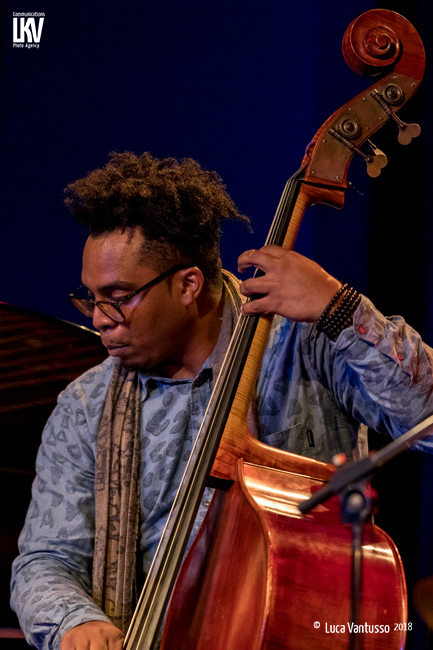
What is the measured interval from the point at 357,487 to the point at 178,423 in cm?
92

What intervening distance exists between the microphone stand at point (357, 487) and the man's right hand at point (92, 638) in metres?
0.65

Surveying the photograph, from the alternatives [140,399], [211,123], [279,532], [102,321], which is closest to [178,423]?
[140,399]

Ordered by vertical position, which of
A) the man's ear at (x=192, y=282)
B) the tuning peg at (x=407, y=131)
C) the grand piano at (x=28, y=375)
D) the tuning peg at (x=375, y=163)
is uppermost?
the tuning peg at (x=407, y=131)

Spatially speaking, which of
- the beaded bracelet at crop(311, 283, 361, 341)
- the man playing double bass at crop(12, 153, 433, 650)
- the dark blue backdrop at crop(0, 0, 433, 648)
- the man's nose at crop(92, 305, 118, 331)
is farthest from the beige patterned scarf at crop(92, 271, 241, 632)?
the dark blue backdrop at crop(0, 0, 433, 648)

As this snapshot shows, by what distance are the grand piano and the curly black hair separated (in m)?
0.41

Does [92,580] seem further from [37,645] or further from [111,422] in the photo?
[111,422]

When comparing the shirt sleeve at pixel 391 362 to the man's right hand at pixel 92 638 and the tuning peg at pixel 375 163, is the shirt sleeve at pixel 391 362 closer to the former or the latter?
the tuning peg at pixel 375 163

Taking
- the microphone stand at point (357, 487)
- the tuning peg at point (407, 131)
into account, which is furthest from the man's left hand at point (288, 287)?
the microphone stand at point (357, 487)

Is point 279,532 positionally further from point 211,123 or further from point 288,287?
point 211,123

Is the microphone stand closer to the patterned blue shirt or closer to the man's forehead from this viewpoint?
the patterned blue shirt

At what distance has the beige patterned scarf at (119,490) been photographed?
1.72 metres

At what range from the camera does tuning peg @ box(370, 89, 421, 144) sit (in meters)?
1.41

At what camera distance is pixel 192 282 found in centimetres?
190

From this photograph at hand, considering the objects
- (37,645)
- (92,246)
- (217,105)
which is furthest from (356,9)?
(37,645)
